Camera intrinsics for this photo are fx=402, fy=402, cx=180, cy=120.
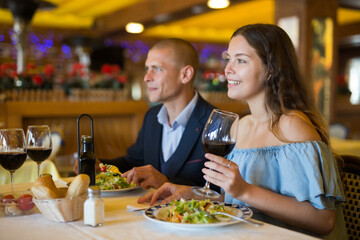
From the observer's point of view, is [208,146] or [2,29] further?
[2,29]

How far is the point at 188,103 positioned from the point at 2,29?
373 inches

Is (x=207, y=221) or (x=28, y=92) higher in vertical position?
(x=28, y=92)

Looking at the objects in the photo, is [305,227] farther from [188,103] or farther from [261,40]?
[188,103]

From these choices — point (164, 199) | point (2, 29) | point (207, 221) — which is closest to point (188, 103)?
point (164, 199)

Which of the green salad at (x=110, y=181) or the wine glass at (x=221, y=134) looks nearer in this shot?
the wine glass at (x=221, y=134)

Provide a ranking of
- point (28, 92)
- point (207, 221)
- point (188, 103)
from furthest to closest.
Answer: point (28, 92), point (188, 103), point (207, 221)

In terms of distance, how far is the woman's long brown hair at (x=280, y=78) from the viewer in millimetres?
1606

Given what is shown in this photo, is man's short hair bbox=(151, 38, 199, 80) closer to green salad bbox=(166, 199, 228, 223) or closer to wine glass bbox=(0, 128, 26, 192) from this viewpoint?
wine glass bbox=(0, 128, 26, 192)

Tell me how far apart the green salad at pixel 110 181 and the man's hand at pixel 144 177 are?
3cm

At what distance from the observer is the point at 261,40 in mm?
1606

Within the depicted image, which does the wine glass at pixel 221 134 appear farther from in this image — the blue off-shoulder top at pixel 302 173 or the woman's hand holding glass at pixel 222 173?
the blue off-shoulder top at pixel 302 173

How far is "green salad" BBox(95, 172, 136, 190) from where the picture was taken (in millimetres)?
1659

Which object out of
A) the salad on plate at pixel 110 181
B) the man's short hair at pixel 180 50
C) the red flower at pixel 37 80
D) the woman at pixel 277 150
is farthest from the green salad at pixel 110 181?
the red flower at pixel 37 80

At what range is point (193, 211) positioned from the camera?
4.01 ft
